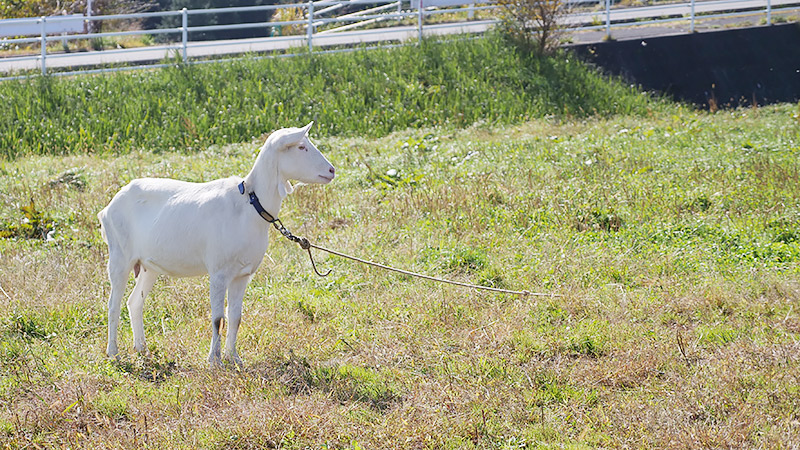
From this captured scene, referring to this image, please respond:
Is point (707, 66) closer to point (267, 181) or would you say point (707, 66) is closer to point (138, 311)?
point (267, 181)

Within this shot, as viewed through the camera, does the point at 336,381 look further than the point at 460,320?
No

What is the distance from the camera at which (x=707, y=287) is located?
7.31 m

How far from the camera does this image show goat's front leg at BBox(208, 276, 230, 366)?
6070 millimetres

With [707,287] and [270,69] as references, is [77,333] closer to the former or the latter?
[707,287]

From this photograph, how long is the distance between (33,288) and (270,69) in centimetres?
1071

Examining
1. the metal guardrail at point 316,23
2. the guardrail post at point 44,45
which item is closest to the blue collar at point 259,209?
the metal guardrail at point 316,23

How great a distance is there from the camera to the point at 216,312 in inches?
241

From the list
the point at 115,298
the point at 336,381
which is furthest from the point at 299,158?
the point at 115,298

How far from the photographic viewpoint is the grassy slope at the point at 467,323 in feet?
17.3

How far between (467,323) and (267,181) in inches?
75.1

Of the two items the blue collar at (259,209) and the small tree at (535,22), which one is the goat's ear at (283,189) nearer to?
the blue collar at (259,209)

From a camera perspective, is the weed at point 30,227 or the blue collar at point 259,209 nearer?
the blue collar at point 259,209

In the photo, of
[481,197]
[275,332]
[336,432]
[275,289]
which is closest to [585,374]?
[336,432]

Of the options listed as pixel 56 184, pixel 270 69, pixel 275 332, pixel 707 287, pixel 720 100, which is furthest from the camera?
pixel 720 100
